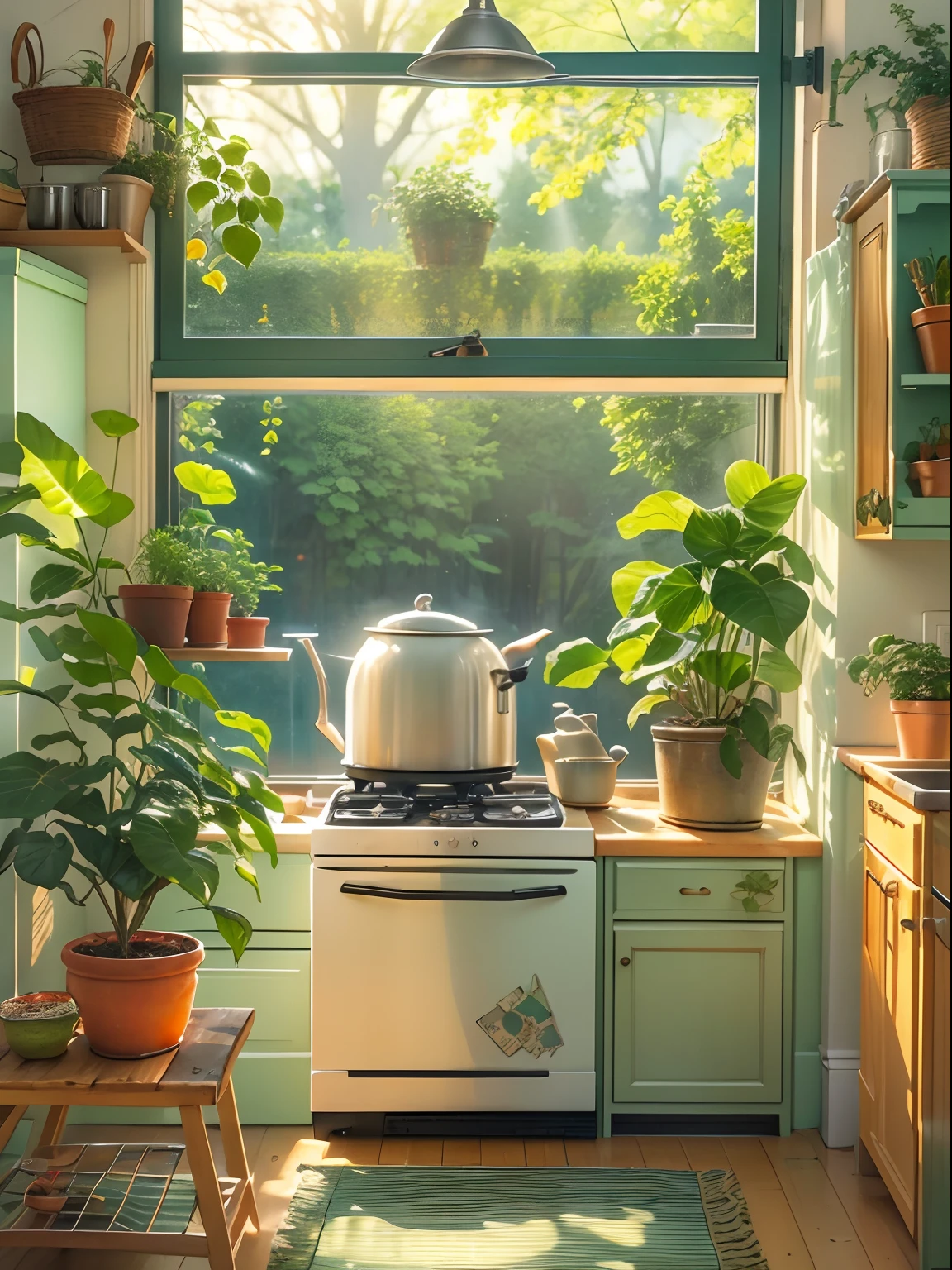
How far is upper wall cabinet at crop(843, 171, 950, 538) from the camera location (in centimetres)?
274

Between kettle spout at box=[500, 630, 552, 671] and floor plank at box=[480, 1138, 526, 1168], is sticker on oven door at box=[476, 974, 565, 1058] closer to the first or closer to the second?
floor plank at box=[480, 1138, 526, 1168]

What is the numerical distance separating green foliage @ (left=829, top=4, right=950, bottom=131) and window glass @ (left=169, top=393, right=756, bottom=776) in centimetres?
85

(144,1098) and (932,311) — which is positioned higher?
(932,311)

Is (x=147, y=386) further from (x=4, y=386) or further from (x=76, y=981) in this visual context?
(x=76, y=981)

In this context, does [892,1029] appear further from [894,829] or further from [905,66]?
[905,66]

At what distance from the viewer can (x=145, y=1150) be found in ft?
8.73

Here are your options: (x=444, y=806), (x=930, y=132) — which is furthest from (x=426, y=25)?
(x=444, y=806)

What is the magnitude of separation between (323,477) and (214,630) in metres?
0.59

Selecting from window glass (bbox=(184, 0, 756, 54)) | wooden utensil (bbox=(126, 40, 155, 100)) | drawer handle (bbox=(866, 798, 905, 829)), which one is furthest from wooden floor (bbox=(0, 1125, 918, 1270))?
window glass (bbox=(184, 0, 756, 54))

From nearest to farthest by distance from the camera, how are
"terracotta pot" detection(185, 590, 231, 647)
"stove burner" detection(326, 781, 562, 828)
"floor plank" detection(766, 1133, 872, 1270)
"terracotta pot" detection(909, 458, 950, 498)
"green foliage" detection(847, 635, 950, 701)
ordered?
1. "floor plank" detection(766, 1133, 872, 1270)
2. "terracotta pot" detection(909, 458, 950, 498)
3. "green foliage" detection(847, 635, 950, 701)
4. "stove burner" detection(326, 781, 562, 828)
5. "terracotta pot" detection(185, 590, 231, 647)

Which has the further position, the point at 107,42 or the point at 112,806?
the point at 107,42

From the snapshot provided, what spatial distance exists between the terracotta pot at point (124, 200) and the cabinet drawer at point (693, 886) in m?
2.06

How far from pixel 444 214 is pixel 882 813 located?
1.97 meters

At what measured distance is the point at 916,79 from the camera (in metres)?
3.02
